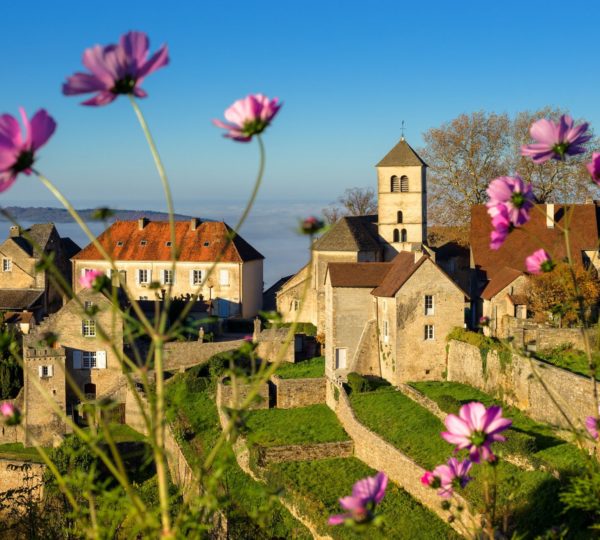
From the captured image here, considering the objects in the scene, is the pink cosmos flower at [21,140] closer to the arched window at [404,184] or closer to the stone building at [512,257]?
the stone building at [512,257]

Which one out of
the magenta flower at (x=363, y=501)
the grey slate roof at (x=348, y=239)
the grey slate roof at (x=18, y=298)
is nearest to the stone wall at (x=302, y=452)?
the grey slate roof at (x=348, y=239)

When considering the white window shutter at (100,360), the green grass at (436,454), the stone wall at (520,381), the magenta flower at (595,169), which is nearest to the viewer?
the magenta flower at (595,169)

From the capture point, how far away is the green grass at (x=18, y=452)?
29.8 metres

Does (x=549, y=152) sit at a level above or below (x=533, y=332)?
above

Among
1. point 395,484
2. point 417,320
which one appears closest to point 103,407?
point 395,484

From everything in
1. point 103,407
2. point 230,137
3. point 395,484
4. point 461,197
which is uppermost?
point 461,197

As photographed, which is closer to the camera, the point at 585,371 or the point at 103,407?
the point at 103,407

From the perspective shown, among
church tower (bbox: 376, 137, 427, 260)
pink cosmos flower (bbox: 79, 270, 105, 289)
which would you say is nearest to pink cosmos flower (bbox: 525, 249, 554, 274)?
pink cosmos flower (bbox: 79, 270, 105, 289)

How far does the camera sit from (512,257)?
36.5 m

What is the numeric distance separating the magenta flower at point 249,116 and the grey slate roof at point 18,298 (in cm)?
4631

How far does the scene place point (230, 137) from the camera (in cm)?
338

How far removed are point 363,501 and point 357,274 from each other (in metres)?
29.3

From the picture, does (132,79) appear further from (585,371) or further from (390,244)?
(390,244)

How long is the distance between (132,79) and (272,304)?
166ft
